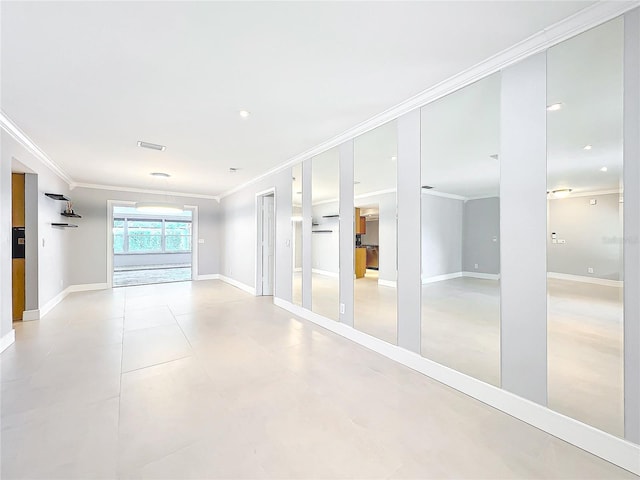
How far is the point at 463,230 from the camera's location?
2.57 meters

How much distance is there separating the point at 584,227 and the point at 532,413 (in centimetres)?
129

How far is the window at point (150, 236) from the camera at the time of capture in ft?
41.0

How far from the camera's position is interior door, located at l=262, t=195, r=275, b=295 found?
6020 millimetres

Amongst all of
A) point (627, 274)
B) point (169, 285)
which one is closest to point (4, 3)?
point (627, 274)

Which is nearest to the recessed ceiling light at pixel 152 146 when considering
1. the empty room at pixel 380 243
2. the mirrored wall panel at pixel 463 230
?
the empty room at pixel 380 243

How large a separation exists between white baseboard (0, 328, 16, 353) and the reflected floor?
4.46 metres

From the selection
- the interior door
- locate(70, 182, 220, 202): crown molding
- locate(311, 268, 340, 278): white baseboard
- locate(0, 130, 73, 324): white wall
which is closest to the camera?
locate(0, 130, 73, 324): white wall

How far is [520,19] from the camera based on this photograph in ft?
5.51

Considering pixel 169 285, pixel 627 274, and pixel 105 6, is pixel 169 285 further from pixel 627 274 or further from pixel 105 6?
pixel 627 274

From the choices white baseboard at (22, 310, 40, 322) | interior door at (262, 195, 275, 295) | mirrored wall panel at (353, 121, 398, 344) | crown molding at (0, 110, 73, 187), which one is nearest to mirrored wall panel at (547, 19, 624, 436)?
mirrored wall panel at (353, 121, 398, 344)

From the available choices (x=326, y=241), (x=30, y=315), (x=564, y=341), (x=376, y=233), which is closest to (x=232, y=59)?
(x=376, y=233)

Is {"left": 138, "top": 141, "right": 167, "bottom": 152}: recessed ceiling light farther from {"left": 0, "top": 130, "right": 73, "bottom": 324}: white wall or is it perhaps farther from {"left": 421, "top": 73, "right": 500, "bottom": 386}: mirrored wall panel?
{"left": 421, "top": 73, "right": 500, "bottom": 386}: mirrored wall panel

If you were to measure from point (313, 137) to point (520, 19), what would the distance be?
2.37 metres

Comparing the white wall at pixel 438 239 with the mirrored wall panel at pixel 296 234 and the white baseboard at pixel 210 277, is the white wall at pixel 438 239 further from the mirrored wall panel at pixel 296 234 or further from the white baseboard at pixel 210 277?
the white baseboard at pixel 210 277
